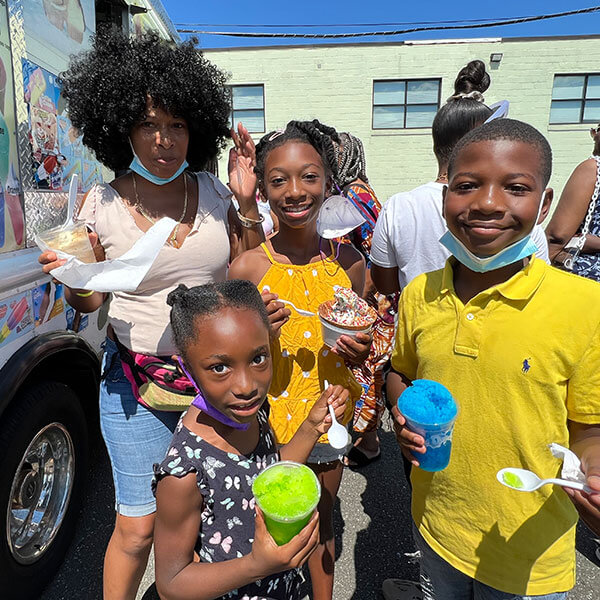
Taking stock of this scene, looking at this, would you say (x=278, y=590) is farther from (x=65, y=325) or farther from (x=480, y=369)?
(x=65, y=325)

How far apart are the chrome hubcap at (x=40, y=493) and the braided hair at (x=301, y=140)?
71.1 inches

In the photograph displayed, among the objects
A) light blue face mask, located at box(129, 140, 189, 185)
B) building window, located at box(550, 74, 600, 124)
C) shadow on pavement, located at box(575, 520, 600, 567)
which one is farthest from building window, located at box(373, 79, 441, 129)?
light blue face mask, located at box(129, 140, 189, 185)

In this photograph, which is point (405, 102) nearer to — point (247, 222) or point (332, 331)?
point (247, 222)

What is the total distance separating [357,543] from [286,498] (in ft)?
6.52

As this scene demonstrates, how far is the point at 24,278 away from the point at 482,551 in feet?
6.91

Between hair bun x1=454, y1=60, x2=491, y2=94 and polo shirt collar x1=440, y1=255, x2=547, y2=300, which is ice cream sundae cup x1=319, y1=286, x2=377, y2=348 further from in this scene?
hair bun x1=454, y1=60, x2=491, y2=94

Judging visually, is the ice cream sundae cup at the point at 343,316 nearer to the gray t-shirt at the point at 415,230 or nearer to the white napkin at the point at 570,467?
the gray t-shirt at the point at 415,230

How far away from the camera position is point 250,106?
1529 centimetres

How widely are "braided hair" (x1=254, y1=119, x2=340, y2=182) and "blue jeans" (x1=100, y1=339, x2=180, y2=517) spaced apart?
3.50ft

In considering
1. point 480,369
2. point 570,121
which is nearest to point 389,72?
point 570,121

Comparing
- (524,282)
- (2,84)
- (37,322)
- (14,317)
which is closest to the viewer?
(524,282)

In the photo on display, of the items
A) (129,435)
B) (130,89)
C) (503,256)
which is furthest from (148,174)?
(503,256)

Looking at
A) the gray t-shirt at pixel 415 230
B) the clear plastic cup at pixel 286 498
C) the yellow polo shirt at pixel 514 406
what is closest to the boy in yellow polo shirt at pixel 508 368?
the yellow polo shirt at pixel 514 406

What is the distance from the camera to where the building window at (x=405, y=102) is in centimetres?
1485
